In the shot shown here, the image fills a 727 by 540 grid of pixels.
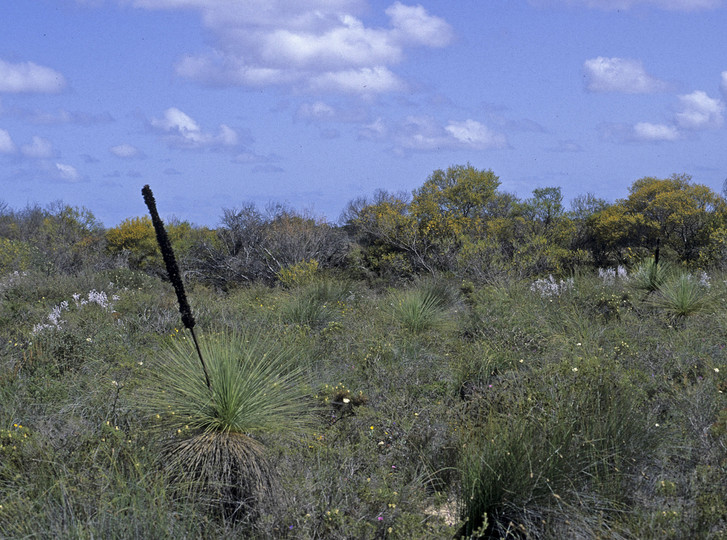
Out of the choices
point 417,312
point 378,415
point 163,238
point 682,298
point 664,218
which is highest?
point 664,218

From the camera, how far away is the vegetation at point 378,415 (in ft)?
13.2

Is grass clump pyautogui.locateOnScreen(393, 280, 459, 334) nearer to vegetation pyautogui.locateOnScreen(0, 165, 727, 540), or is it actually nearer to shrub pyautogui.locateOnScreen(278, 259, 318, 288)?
vegetation pyautogui.locateOnScreen(0, 165, 727, 540)

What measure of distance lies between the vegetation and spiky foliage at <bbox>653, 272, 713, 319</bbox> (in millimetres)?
33

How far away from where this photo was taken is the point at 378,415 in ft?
18.4

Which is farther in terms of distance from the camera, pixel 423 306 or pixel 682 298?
pixel 423 306

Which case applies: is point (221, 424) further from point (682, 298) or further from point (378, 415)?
point (682, 298)

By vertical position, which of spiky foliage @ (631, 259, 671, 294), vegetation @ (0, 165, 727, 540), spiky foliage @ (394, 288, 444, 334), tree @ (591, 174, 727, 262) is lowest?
vegetation @ (0, 165, 727, 540)

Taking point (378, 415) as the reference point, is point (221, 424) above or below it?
above

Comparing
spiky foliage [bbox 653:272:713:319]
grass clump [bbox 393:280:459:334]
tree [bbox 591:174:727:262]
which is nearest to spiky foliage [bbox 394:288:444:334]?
grass clump [bbox 393:280:459:334]

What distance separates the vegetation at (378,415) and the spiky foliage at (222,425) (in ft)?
0.05

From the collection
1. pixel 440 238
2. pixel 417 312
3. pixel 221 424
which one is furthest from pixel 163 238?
pixel 440 238

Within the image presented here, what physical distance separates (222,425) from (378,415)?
1.56 m

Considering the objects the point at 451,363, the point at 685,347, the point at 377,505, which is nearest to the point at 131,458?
the point at 377,505

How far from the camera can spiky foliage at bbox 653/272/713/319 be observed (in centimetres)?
924
